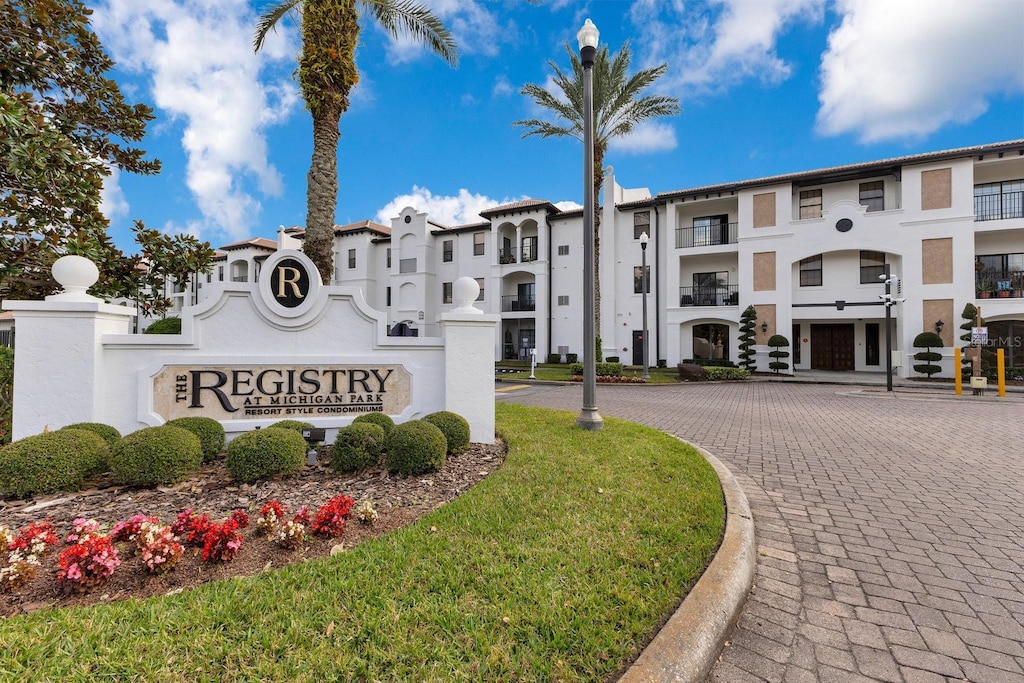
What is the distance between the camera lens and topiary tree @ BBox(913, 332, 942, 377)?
20766 millimetres

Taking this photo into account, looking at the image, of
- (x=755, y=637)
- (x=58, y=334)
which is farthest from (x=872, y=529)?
(x=58, y=334)

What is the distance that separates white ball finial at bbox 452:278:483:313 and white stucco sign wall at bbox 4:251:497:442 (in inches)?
1.3

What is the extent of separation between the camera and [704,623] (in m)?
2.63

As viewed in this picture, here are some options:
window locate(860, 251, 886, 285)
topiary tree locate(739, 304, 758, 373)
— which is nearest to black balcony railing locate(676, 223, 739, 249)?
topiary tree locate(739, 304, 758, 373)

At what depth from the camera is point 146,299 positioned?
7.98 m

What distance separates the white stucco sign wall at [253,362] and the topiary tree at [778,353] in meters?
22.1

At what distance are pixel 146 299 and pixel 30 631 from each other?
742 centimetres

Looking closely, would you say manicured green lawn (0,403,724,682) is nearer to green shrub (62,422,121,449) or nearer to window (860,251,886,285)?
green shrub (62,422,121,449)

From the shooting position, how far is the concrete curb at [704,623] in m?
2.27

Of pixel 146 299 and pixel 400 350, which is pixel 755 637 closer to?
pixel 400 350

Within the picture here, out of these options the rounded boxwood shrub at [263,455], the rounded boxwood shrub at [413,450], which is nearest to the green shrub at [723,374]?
the rounded boxwood shrub at [413,450]

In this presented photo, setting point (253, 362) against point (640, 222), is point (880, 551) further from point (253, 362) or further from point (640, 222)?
point (640, 222)

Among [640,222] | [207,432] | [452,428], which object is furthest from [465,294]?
[640,222]

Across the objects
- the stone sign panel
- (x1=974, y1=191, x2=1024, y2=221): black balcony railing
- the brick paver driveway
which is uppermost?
(x1=974, y1=191, x2=1024, y2=221): black balcony railing
